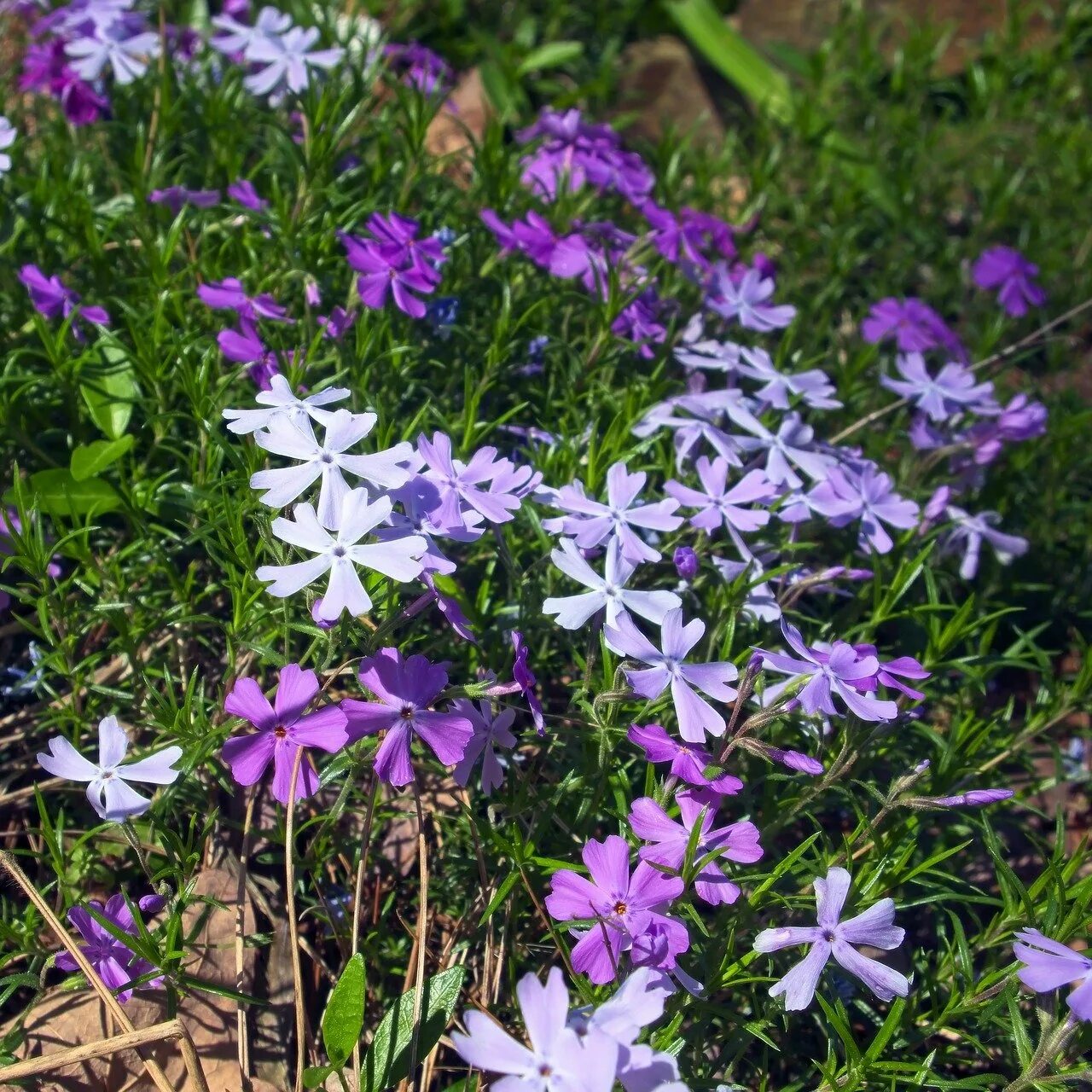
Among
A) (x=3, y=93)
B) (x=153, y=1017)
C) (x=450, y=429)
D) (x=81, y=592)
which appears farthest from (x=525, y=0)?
(x=153, y=1017)

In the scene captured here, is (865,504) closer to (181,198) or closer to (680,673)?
(680,673)

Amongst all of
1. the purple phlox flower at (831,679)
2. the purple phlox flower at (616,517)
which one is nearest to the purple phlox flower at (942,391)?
the purple phlox flower at (616,517)

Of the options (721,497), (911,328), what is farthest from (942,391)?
(721,497)

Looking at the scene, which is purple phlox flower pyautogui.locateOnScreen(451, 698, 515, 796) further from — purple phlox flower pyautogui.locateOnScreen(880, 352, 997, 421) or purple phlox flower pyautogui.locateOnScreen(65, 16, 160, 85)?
purple phlox flower pyautogui.locateOnScreen(65, 16, 160, 85)

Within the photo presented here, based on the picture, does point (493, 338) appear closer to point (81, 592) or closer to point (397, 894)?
point (81, 592)

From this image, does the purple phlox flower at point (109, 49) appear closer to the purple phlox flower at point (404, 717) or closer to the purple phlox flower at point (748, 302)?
the purple phlox flower at point (748, 302)
